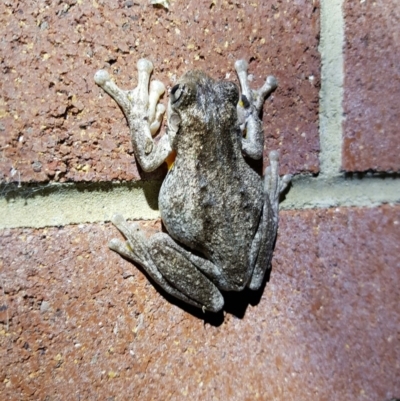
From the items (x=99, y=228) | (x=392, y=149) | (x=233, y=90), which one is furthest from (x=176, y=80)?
(x=392, y=149)

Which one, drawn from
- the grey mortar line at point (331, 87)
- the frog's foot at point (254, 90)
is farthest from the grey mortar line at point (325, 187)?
the frog's foot at point (254, 90)

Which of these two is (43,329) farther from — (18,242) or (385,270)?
(385,270)

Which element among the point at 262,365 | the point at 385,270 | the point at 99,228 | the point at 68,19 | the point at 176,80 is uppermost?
the point at 68,19

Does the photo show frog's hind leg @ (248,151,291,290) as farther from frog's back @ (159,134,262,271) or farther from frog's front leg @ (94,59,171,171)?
frog's front leg @ (94,59,171,171)

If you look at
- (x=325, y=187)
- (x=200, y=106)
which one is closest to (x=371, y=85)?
(x=325, y=187)

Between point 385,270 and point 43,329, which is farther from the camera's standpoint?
point 385,270
